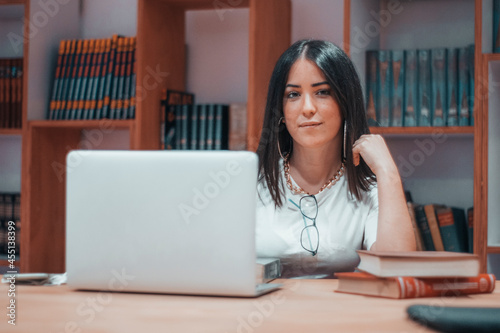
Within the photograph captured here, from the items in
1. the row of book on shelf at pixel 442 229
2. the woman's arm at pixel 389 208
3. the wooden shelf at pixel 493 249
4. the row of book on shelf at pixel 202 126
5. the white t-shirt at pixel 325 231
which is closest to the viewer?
the woman's arm at pixel 389 208

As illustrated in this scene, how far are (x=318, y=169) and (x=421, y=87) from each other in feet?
2.35

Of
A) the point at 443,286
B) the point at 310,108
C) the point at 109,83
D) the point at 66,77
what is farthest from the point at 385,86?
the point at 66,77

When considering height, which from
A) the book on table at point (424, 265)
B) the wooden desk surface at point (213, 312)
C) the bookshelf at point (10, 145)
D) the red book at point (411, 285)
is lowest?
the wooden desk surface at point (213, 312)

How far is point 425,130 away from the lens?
2.28 meters

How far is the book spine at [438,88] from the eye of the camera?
7.59 feet

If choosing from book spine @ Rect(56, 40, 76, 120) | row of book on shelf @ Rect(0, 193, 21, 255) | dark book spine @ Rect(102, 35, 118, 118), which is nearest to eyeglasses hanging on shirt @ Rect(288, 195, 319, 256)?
dark book spine @ Rect(102, 35, 118, 118)

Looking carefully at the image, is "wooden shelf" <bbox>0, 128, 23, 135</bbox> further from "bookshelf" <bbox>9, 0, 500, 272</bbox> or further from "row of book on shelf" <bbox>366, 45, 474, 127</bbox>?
"row of book on shelf" <bbox>366, 45, 474, 127</bbox>

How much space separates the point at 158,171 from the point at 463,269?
1.95 feet

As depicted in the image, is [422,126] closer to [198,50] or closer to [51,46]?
[198,50]

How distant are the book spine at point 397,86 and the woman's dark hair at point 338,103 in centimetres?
51

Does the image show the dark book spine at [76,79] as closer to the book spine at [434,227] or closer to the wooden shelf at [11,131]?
the wooden shelf at [11,131]

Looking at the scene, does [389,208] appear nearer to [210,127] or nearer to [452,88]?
[452,88]

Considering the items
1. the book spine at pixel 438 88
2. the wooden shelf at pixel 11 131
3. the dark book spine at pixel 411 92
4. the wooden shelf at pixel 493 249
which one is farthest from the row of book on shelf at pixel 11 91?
the wooden shelf at pixel 493 249

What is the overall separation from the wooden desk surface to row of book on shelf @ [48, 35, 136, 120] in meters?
1.66
